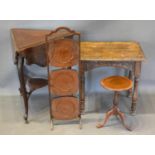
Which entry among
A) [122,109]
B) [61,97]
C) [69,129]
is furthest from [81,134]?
[122,109]

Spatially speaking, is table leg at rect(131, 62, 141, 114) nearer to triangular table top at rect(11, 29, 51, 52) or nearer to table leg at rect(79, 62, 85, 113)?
table leg at rect(79, 62, 85, 113)

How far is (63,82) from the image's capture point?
2891 mm

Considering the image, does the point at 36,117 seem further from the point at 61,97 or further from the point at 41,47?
the point at 41,47

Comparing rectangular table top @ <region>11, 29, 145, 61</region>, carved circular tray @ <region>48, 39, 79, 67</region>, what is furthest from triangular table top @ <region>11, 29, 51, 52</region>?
carved circular tray @ <region>48, 39, 79, 67</region>

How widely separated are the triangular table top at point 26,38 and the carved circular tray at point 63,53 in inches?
9.6

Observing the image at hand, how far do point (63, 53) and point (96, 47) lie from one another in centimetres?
60

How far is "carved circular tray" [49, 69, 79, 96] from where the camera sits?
2850 millimetres

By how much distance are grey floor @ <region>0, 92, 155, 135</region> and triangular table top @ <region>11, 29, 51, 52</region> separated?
2.77 feet

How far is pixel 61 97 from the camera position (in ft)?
9.85

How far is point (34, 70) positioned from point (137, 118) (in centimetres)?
132

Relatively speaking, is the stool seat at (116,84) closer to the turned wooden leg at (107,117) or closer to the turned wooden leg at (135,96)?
the turned wooden leg at (135,96)

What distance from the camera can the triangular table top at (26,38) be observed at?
2.84 metres

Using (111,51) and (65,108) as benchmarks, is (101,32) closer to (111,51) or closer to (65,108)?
(111,51)

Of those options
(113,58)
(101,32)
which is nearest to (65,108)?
(113,58)
